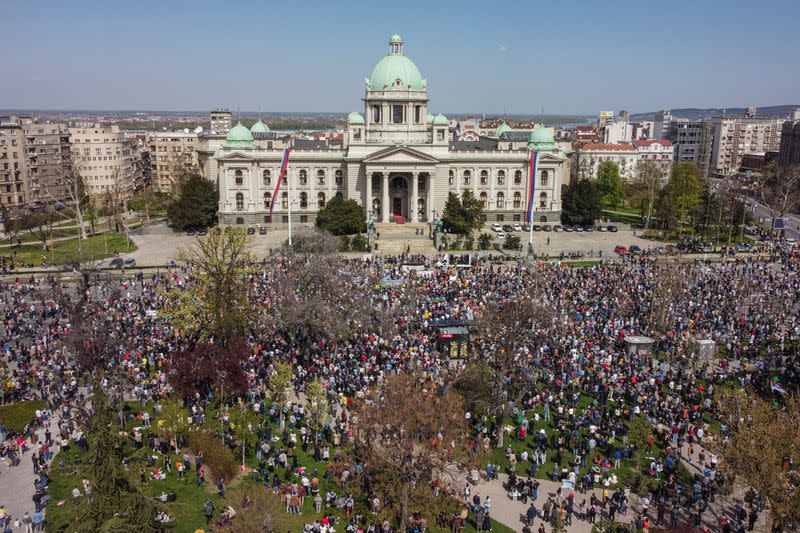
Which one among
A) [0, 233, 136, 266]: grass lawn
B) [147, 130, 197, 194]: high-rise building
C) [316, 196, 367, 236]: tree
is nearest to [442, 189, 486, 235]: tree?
[316, 196, 367, 236]: tree

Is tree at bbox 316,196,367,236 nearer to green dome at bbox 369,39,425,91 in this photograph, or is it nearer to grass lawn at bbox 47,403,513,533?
green dome at bbox 369,39,425,91

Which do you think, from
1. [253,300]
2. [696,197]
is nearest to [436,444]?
[253,300]

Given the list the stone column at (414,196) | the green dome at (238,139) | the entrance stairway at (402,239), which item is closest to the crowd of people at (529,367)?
the entrance stairway at (402,239)

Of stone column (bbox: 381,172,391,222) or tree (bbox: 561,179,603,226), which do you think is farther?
tree (bbox: 561,179,603,226)

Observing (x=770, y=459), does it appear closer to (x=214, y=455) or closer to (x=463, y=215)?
(x=214, y=455)

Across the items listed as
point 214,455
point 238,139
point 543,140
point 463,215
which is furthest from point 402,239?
point 214,455

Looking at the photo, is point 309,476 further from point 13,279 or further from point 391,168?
point 391,168

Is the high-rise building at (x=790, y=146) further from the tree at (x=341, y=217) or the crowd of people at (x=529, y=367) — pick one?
the tree at (x=341, y=217)
